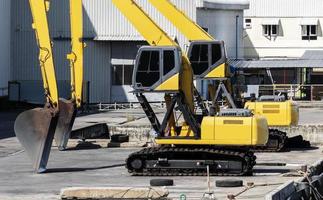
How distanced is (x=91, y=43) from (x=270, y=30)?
97.3 feet

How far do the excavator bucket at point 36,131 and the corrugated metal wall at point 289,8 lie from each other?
222 feet

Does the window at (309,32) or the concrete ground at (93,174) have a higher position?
the concrete ground at (93,174)

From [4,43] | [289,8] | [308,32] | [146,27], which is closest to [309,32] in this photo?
[308,32]

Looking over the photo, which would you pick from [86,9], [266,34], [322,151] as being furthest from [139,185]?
[266,34]

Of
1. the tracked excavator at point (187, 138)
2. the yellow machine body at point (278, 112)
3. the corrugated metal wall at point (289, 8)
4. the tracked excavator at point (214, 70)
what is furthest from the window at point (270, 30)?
the tracked excavator at point (187, 138)

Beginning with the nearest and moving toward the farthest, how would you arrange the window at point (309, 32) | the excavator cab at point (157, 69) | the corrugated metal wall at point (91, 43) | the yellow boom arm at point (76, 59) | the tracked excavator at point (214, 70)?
1. the excavator cab at point (157, 69)
2. the tracked excavator at point (214, 70)
3. the yellow boom arm at point (76, 59)
4. the corrugated metal wall at point (91, 43)
5. the window at point (309, 32)

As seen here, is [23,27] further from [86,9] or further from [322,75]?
[322,75]

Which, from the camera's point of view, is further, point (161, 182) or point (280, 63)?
point (280, 63)

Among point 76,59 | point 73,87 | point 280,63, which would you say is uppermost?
point 76,59

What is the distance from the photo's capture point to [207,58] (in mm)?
28891

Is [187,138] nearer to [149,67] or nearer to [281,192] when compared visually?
[149,67]

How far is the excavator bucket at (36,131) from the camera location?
23719 mm

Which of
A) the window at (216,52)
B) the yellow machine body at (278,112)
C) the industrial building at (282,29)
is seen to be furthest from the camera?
the industrial building at (282,29)

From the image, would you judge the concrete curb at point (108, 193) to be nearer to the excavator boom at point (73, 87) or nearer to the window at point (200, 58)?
the excavator boom at point (73, 87)
